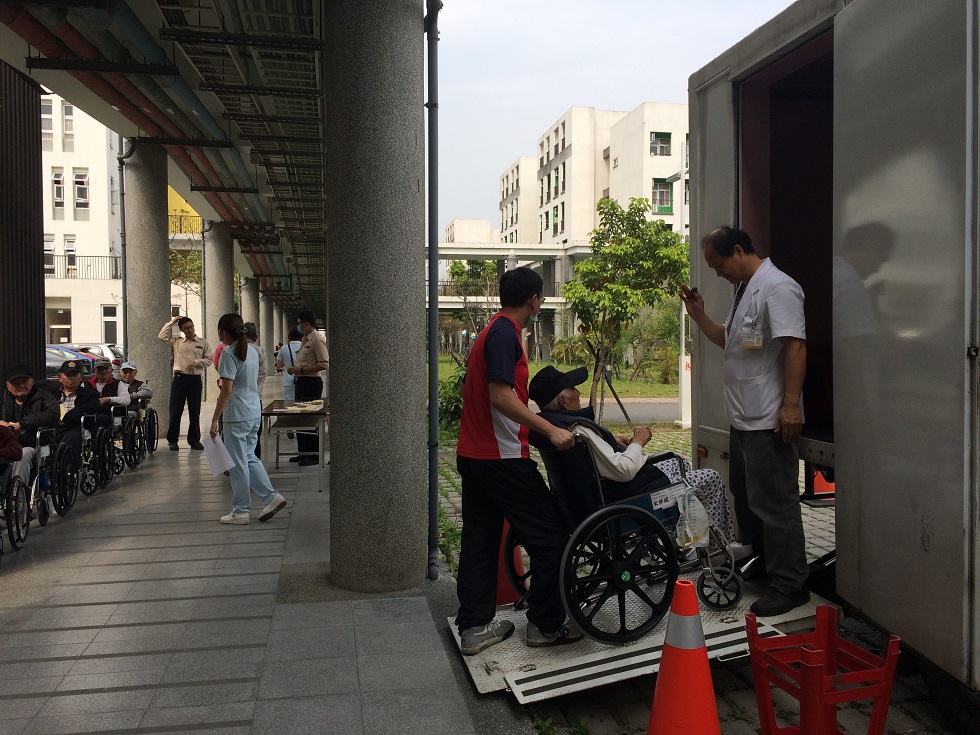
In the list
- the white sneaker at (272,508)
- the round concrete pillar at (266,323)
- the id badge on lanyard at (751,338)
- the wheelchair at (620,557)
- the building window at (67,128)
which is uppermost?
the building window at (67,128)

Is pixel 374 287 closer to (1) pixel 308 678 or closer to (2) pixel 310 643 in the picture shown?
(2) pixel 310 643

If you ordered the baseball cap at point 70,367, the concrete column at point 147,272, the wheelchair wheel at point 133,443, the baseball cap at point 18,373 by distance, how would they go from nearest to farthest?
the baseball cap at point 18,373, the baseball cap at point 70,367, the wheelchair wheel at point 133,443, the concrete column at point 147,272

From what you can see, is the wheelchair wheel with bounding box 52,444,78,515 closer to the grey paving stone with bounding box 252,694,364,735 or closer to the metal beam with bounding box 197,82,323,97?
the metal beam with bounding box 197,82,323,97

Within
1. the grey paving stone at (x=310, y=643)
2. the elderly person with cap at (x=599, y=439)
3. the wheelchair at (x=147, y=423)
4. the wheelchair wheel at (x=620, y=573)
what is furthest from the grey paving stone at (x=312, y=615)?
the wheelchair at (x=147, y=423)

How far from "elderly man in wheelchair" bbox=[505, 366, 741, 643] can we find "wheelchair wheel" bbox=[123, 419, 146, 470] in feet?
25.7

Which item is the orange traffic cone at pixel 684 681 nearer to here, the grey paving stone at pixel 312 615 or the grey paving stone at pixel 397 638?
the grey paving stone at pixel 397 638

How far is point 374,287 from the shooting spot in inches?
214

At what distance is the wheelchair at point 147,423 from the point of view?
11528mm

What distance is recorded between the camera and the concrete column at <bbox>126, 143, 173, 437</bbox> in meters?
13.8

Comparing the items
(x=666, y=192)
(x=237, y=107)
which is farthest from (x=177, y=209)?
(x=666, y=192)

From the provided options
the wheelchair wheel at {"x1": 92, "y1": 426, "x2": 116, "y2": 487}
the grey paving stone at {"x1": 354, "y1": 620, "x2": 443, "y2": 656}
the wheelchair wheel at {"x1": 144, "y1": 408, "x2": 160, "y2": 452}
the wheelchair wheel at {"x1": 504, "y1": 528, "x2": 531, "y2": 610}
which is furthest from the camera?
the wheelchair wheel at {"x1": 144, "y1": 408, "x2": 160, "y2": 452}

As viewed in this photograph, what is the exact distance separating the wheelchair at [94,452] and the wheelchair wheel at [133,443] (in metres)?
1.03

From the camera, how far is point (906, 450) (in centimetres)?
346

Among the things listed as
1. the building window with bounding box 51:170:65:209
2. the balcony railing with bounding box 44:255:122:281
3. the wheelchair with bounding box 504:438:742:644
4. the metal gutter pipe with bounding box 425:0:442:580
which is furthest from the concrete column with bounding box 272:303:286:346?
the wheelchair with bounding box 504:438:742:644
